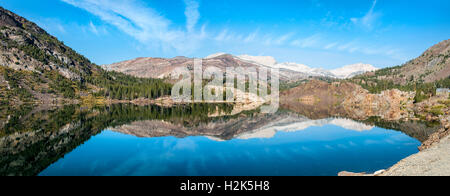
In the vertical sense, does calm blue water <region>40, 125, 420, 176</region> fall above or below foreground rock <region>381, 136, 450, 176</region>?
below

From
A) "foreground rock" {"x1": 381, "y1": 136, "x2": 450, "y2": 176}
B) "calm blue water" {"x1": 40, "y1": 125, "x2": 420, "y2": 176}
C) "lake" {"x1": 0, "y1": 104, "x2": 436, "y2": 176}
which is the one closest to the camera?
"foreground rock" {"x1": 381, "y1": 136, "x2": 450, "y2": 176}

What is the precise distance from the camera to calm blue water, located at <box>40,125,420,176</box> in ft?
77.6

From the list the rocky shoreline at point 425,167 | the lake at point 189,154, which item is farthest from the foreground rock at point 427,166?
the lake at point 189,154

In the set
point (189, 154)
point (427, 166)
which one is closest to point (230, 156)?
point (189, 154)

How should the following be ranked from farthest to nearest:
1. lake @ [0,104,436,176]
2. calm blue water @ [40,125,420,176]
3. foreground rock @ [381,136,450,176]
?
calm blue water @ [40,125,420,176]
lake @ [0,104,436,176]
foreground rock @ [381,136,450,176]

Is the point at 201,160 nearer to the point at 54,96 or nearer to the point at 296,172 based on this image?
the point at 296,172

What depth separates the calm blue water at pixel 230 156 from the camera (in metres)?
23.7

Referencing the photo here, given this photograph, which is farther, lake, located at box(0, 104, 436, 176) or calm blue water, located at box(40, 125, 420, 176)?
calm blue water, located at box(40, 125, 420, 176)

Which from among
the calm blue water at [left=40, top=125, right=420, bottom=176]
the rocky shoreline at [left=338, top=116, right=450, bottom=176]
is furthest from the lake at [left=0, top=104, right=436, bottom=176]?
the rocky shoreline at [left=338, top=116, right=450, bottom=176]

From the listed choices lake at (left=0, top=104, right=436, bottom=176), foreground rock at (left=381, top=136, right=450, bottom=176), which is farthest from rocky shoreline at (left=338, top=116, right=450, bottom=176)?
lake at (left=0, top=104, right=436, bottom=176)

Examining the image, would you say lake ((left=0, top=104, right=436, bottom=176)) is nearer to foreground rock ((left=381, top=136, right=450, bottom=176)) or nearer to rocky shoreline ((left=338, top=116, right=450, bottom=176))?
rocky shoreline ((left=338, top=116, right=450, bottom=176))

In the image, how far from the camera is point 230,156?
29.7m

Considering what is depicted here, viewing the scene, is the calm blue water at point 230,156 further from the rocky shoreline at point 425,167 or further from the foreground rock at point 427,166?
the foreground rock at point 427,166
